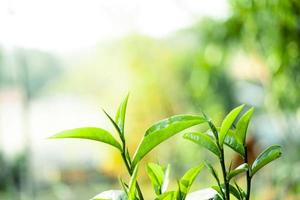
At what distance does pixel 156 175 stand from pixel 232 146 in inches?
3.7

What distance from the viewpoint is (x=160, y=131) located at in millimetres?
580

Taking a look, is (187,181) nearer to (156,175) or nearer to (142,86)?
A: (156,175)

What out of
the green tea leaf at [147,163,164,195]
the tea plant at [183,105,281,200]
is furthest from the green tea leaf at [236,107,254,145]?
the green tea leaf at [147,163,164,195]

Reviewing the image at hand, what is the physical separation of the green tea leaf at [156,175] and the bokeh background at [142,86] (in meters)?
0.04

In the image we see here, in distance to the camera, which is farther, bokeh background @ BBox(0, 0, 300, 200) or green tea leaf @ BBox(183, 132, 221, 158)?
bokeh background @ BBox(0, 0, 300, 200)

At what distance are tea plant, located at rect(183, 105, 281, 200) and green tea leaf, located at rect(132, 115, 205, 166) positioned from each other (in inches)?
0.8

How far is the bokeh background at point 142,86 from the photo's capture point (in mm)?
2279

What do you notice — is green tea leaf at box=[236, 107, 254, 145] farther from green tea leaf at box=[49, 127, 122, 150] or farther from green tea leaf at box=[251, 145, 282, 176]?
green tea leaf at box=[49, 127, 122, 150]

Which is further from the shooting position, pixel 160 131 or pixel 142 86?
pixel 142 86

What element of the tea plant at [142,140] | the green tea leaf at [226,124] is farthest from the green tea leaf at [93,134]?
the green tea leaf at [226,124]

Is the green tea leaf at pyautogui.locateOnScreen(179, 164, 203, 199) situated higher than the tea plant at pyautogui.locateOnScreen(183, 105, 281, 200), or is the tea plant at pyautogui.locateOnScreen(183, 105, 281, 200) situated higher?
the tea plant at pyautogui.locateOnScreen(183, 105, 281, 200)

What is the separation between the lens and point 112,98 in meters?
6.93

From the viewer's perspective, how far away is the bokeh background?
89.7 inches

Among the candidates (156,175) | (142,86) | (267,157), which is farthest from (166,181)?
(142,86)
